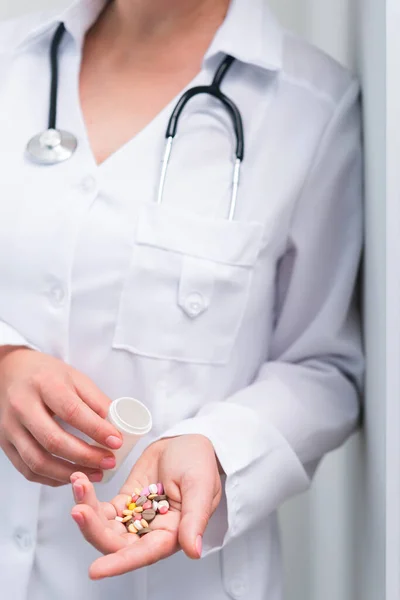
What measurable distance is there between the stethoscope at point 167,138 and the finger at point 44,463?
283 millimetres

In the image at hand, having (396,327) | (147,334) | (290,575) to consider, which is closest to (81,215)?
(147,334)

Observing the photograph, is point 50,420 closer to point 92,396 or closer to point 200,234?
point 92,396

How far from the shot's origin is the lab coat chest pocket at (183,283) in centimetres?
94

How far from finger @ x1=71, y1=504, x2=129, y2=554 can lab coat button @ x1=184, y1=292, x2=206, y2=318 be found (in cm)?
27

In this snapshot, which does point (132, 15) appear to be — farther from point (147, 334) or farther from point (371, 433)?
point (371, 433)

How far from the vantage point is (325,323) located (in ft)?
3.26

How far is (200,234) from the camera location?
94 cm

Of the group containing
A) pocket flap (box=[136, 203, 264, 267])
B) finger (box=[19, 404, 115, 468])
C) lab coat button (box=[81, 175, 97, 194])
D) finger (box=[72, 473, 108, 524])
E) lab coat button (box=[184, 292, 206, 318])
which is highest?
lab coat button (box=[81, 175, 97, 194])

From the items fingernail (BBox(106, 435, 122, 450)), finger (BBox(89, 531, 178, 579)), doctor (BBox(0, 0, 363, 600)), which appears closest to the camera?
finger (BBox(89, 531, 178, 579))

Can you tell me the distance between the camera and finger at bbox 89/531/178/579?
72 cm

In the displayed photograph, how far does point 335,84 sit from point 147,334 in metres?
0.35

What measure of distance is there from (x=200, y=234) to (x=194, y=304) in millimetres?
74

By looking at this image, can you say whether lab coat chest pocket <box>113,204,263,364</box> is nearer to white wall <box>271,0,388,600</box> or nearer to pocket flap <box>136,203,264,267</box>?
pocket flap <box>136,203,264,267</box>

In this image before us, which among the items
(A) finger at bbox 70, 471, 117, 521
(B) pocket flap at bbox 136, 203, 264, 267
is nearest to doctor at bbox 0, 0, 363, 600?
(B) pocket flap at bbox 136, 203, 264, 267
